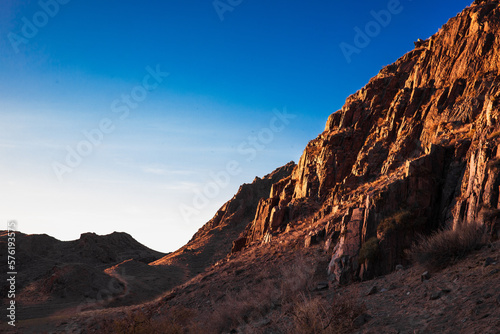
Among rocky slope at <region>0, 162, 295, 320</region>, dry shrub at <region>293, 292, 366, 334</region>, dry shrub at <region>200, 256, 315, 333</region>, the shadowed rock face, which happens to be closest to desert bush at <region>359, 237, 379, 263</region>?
the shadowed rock face

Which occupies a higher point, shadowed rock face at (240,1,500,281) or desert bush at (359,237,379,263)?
shadowed rock face at (240,1,500,281)

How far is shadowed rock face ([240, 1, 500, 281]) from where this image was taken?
70.6ft

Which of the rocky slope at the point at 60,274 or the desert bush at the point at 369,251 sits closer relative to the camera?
the desert bush at the point at 369,251

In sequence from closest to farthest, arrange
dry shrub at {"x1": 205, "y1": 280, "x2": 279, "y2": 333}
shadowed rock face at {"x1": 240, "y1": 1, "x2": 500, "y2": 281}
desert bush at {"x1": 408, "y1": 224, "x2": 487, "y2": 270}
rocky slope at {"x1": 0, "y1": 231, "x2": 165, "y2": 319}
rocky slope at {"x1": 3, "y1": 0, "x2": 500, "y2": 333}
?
1. desert bush at {"x1": 408, "y1": 224, "x2": 487, "y2": 270}
2. dry shrub at {"x1": 205, "y1": 280, "x2": 279, "y2": 333}
3. rocky slope at {"x1": 3, "y1": 0, "x2": 500, "y2": 333}
4. shadowed rock face at {"x1": 240, "y1": 1, "x2": 500, "y2": 281}
5. rocky slope at {"x1": 0, "y1": 231, "x2": 165, "y2": 319}

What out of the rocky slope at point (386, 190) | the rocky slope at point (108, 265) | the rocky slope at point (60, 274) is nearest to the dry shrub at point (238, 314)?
the rocky slope at point (386, 190)

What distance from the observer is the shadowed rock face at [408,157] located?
21.5m

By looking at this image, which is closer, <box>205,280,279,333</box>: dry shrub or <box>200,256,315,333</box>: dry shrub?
<box>200,256,315,333</box>: dry shrub

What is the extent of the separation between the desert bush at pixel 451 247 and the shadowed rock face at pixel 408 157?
2.41 metres

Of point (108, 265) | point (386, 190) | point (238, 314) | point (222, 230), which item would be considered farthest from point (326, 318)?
point (222, 230)

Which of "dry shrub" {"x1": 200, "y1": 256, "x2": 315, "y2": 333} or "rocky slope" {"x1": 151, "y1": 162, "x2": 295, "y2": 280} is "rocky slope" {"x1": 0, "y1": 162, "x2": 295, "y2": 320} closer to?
"rocky slope" {"x1": 151, "y1": 162, "x2": 295, "y2": 280}

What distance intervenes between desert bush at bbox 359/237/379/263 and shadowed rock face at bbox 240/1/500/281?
13.0 inches

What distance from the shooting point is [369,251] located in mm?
20859

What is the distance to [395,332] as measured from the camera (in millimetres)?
10391

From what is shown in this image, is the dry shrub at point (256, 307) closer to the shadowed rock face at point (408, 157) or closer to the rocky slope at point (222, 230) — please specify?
the shadowed rock face at point (408, 157)
